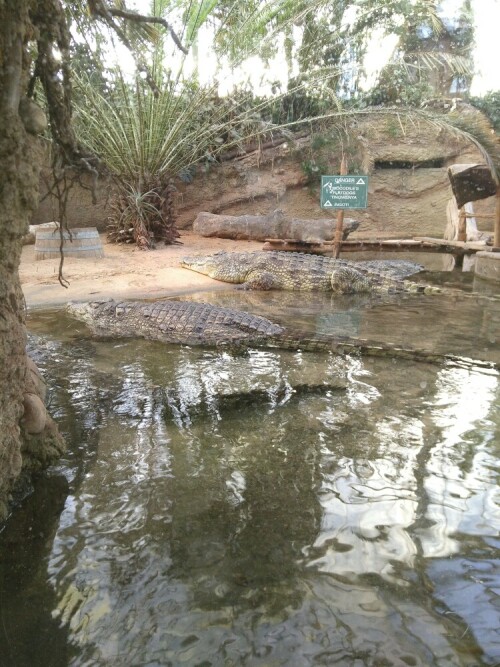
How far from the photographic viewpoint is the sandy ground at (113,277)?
5.82 meters

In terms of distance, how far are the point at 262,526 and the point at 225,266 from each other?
5.73 metres

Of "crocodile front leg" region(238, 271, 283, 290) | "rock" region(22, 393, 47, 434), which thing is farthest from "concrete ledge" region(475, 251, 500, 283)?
"rock" region(22, 393, 47, 434)

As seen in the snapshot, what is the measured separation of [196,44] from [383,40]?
7.01 metres

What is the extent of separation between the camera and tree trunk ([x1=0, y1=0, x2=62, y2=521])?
1563 millimetres

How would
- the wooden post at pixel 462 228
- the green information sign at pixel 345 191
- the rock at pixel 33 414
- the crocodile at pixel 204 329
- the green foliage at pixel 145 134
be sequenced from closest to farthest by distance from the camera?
the rock at pixel 33 414 → the crocodile at pixel 204 329 → the green information sign at pixel 345 191 → the green foliage at pixel 145 134 → the wooden post at pixel 462 228

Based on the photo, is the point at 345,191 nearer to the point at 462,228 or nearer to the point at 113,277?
the point at 462,228

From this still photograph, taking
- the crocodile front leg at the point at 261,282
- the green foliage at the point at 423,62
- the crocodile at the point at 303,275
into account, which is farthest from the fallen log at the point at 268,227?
the green foliage at the point at 423,62

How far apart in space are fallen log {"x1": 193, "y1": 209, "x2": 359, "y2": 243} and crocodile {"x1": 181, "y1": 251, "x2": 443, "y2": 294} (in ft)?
7.25

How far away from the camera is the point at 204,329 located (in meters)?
4.33

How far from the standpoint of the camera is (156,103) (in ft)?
26.4

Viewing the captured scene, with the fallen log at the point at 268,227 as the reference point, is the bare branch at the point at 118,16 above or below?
above

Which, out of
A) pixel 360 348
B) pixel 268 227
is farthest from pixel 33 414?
pixel 268 227

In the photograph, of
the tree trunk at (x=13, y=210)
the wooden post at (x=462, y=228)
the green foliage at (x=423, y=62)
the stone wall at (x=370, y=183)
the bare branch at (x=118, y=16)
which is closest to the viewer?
the tree trunk at (x=13, y=210)

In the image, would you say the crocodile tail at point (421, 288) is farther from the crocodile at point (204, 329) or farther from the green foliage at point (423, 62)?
the green foliage at point (423, 62)
